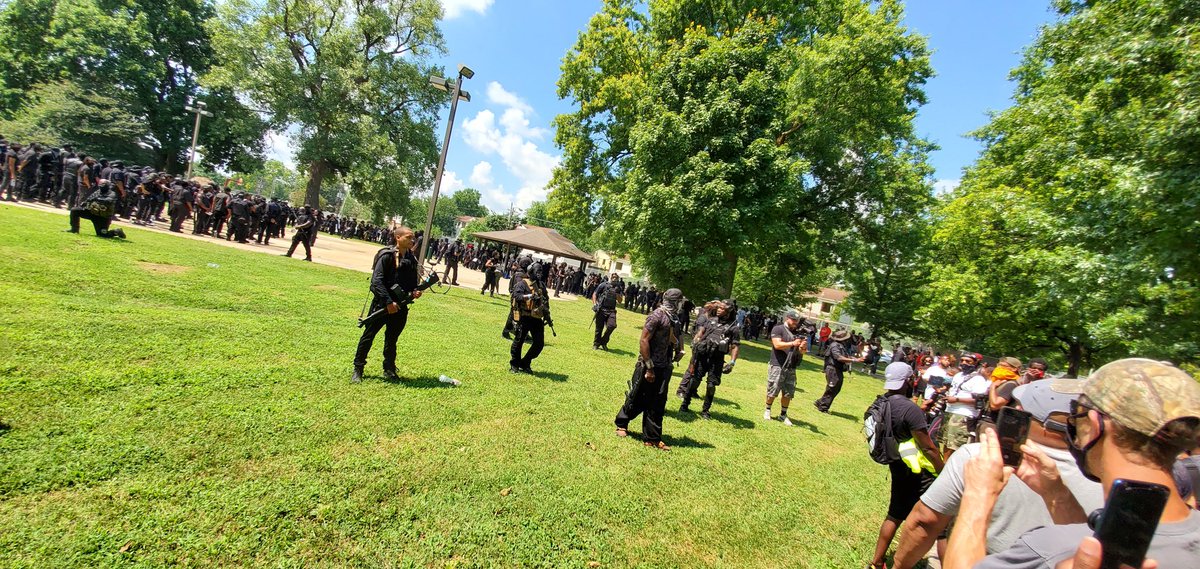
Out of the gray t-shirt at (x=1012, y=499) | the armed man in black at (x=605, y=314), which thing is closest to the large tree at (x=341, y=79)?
the armed man in black at (x=605, y=314)

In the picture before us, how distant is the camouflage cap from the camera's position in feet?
3.96

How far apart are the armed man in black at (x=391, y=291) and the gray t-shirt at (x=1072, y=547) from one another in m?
5.69

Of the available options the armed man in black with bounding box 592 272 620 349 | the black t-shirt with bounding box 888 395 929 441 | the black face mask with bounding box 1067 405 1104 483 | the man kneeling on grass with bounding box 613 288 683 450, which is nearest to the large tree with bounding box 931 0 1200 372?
the black t-shirt with bounding box 888 395 929 441

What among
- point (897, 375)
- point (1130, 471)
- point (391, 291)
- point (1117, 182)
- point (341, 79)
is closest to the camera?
point (1130, 471)

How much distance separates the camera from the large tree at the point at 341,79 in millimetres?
28297

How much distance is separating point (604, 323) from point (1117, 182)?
1000cm

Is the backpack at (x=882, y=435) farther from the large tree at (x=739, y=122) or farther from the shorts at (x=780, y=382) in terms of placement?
the large tree at (x=739, y=122)

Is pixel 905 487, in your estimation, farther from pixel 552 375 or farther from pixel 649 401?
pixel 552 375

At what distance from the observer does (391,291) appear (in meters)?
5.80

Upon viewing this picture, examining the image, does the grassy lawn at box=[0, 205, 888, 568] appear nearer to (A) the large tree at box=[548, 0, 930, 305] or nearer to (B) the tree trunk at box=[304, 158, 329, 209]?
(A) the large tree at box=[548, 0, 930, 305]

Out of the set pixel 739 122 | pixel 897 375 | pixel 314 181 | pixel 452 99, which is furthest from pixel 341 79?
pixel 897 375

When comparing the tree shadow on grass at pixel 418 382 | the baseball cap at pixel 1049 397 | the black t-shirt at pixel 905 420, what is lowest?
the tree shadow on grass at pixel 418 382

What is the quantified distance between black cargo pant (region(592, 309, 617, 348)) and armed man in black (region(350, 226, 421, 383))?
654 cm

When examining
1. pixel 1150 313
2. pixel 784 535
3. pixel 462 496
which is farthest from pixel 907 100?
pixel 462 496
